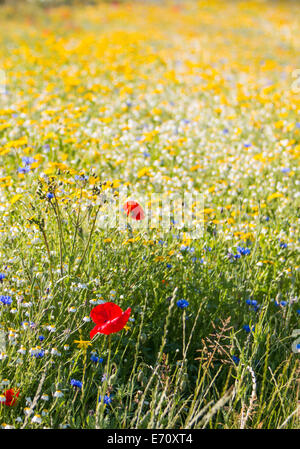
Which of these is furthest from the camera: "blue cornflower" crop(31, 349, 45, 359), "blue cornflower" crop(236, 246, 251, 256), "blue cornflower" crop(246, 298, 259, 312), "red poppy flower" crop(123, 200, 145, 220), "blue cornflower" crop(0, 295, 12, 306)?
"blue cornflower" crop(236, 246, 251, 256)

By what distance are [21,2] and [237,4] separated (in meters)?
11.5

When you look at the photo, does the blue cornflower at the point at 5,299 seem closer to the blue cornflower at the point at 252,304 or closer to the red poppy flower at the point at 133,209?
the red poppy flower at the point at 133,209

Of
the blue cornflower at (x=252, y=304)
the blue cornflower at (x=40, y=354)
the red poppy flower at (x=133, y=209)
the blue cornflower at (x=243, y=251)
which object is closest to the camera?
the blue cornflower at (x=40, y=354)

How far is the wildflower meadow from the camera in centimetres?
224

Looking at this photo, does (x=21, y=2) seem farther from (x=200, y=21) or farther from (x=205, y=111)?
(x=205, y=111)

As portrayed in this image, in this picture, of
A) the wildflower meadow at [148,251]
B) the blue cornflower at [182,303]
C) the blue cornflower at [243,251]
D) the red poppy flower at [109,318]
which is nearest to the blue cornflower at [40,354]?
the wildflower meadow at [148,251]

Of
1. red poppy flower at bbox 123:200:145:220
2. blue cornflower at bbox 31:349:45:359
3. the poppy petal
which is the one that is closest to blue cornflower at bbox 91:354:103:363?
blue cornflower at bbox 31:349:45:359

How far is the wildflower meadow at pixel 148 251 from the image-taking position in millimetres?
2244

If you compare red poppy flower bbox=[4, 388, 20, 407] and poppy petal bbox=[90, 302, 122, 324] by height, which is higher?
poppy petal bbox=[90, 302, 122, 324]

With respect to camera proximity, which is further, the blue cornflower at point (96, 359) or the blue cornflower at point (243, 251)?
the blue cornflower at point (243, 251)

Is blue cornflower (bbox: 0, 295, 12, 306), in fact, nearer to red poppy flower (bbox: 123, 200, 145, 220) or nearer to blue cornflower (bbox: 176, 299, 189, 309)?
red poppy flower (bbox: 123, 200, 145, 220)

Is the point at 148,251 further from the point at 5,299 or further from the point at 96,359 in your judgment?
the point at 5,299

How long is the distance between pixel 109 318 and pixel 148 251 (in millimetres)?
805
